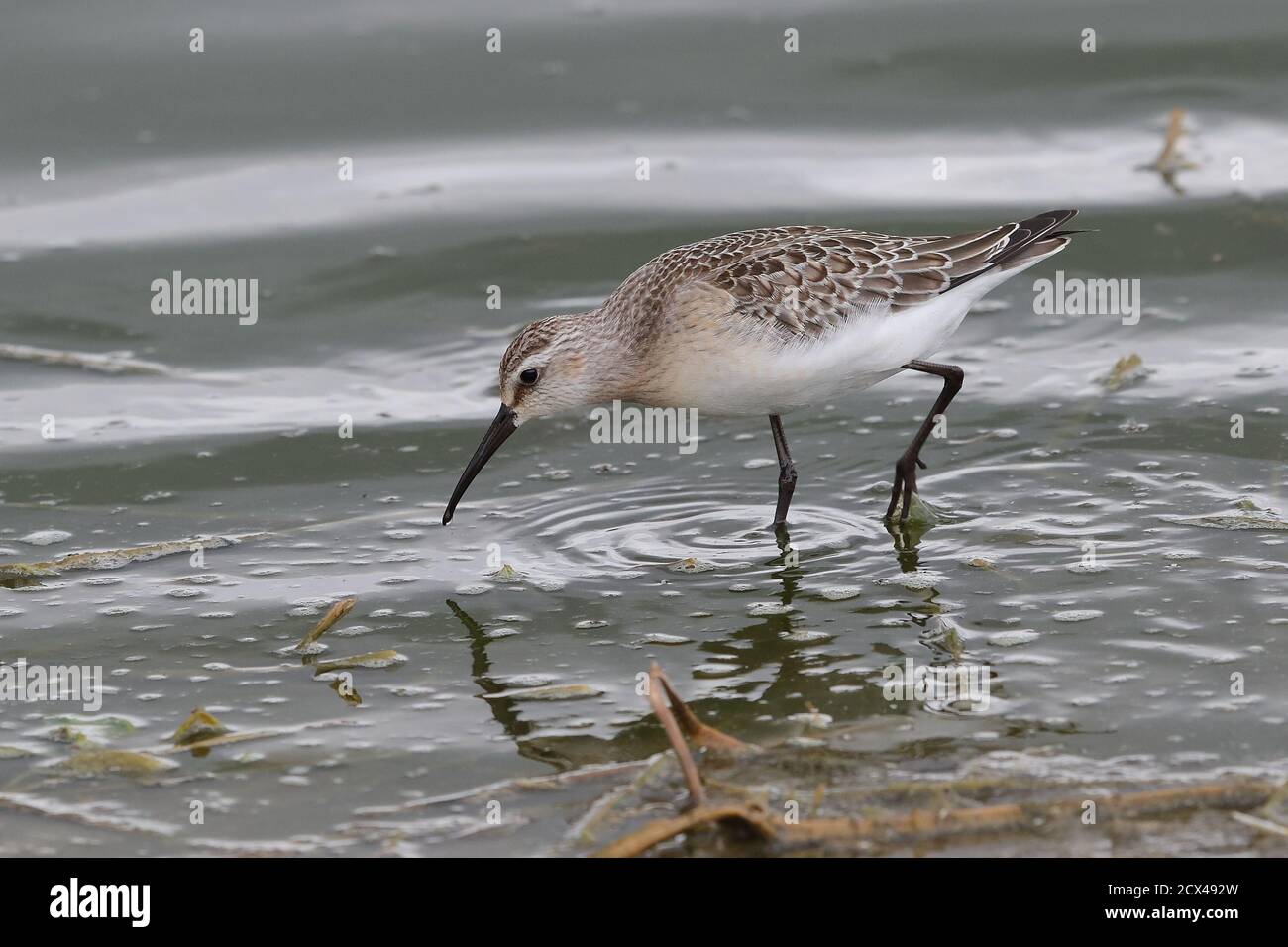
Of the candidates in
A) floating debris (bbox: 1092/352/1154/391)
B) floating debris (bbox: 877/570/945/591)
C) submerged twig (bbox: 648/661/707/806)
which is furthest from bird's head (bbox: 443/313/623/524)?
floating debris (bbox: 1092/352/1154/391)

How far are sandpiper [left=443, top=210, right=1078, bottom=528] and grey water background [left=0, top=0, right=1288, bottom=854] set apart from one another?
0.62m

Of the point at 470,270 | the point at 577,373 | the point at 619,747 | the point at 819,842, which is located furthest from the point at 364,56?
the point at 819,842

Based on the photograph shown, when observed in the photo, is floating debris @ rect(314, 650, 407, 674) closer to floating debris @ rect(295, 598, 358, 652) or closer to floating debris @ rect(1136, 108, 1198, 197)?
floating debris @ rect(295, 598, 358, 652)

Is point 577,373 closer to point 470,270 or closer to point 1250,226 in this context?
point 470,270

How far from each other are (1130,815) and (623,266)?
21.4ft

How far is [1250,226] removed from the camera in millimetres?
11062

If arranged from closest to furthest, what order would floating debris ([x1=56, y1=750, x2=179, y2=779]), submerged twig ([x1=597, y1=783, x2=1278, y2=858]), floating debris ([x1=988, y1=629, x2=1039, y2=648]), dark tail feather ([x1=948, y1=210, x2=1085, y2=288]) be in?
submerged twig ([x1=597, y1=783, x2=1278, y2=858]), floating debris ([x1=56, y1=750, x2=179, y2=779]), floating debris ([x1=988, y1=629, x2=1039, y2=648]), dark tail feather ([x1=948, y1=210, x2=1085, y2=288])

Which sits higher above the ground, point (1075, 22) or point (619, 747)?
point (1075, 22)

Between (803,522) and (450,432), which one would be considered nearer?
(803,522)

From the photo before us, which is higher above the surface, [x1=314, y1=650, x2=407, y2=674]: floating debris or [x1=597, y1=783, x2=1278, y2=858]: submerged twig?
[x1=314, y1=650, x2=407, y2=674]: floating debris

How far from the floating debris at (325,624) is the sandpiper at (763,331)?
1.17 m

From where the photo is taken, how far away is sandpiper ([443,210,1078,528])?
7812 millimetres

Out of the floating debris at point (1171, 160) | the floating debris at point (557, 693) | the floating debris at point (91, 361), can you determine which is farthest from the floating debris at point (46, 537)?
the floating debris at point (1171, 160)
